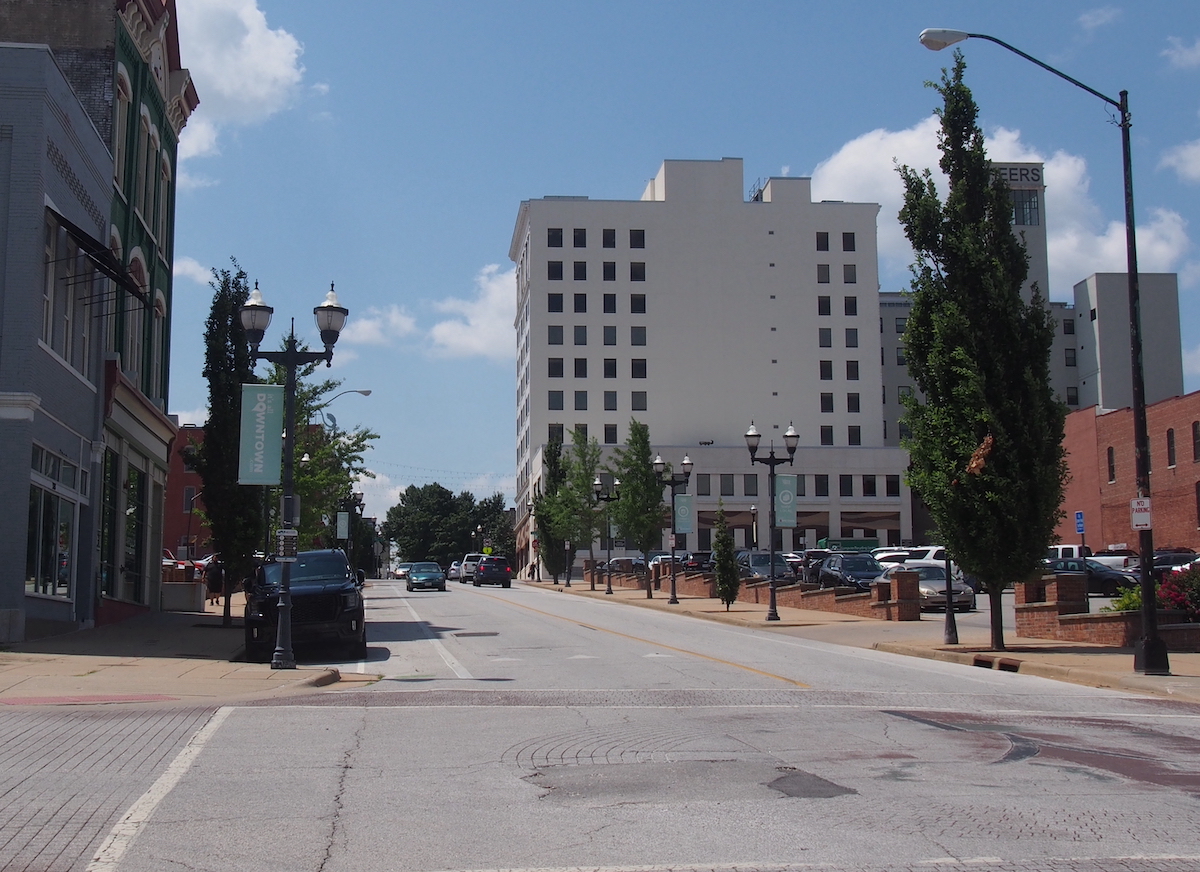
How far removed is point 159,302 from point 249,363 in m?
5.37

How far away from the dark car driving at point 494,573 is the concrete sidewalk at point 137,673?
45374 mm

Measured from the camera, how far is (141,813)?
740 centimetres

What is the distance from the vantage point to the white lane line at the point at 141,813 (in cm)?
635

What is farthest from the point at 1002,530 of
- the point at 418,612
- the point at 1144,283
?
the point at 1144,283

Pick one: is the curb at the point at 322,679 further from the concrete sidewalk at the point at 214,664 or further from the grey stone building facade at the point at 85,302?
the grey stone building facade at the point at 85,302

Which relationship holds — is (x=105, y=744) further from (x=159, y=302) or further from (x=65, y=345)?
(x=159, y=302)

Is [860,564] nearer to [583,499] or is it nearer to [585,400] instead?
[583,499]

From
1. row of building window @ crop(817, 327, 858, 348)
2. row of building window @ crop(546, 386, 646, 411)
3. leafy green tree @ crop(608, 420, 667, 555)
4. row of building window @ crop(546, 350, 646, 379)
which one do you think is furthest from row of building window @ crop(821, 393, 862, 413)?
leafy green tree @ crop(608, 420, 667, 555)

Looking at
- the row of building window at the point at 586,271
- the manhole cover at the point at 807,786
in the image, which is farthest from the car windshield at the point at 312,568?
the row of building window at the point at 586,271

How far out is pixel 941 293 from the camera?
21625 mm

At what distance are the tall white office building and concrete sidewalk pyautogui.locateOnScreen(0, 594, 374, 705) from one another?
77.4 metres

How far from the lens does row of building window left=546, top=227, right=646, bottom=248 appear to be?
328 ft

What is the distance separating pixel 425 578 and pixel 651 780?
167ft

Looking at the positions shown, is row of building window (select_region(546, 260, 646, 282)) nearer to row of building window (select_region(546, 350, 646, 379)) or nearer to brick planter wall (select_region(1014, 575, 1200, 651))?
row of building window (select_region(546, 350, 646, 379))
